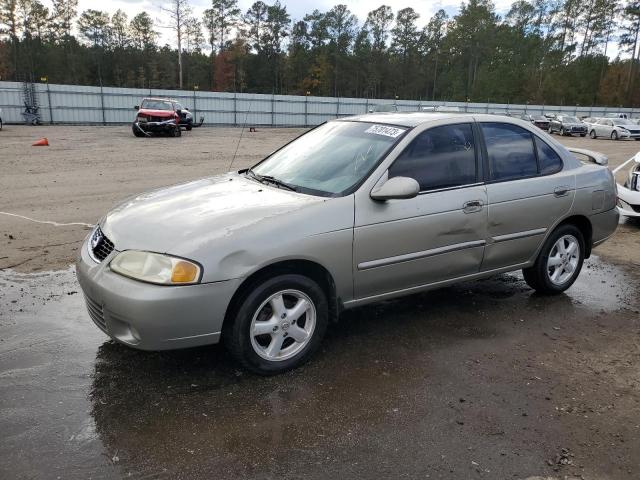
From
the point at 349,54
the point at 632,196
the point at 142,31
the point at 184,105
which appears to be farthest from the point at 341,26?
the point at 632,196

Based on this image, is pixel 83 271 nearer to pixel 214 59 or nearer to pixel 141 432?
pixel 141 432

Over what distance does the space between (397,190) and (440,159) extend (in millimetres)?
749

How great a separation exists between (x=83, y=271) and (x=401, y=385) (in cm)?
222

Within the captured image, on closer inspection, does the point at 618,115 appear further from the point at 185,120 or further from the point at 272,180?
the point at 272,180

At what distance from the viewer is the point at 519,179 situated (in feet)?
15.4

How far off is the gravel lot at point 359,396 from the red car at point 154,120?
64.4 ft

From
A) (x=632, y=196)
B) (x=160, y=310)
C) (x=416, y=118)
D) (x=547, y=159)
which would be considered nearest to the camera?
(x=160, y=310)

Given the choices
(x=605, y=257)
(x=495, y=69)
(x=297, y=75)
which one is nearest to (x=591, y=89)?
(x=495, y=69)

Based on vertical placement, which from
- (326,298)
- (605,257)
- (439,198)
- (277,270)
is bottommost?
(605,257)

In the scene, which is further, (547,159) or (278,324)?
(547,159)

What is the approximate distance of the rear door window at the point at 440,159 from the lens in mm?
4098

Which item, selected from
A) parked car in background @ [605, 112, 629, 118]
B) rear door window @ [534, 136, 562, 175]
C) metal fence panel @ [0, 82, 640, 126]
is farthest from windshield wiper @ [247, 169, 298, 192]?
parked car in background @ [605, 112, 629, 118]

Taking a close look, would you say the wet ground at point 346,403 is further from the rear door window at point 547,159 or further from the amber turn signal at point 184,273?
the rear door window at point 547,159

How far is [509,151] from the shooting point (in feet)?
15.5
